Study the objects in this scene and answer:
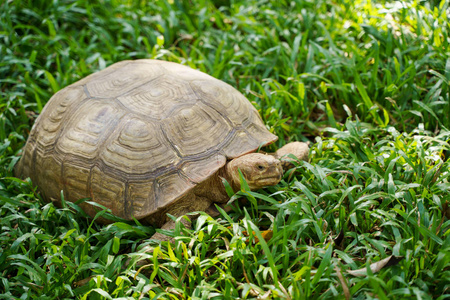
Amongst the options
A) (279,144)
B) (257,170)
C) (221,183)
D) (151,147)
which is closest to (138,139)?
(151,147)

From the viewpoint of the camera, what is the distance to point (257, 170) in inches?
104

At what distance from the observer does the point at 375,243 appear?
2.25 metres

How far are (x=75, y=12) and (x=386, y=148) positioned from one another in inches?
161

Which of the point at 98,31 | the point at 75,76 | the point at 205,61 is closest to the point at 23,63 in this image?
the point at 75,76

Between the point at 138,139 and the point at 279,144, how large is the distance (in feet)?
3.95

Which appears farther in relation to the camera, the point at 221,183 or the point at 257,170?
the point at 221,183

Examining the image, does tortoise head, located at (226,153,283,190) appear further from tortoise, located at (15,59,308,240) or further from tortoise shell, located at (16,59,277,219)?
tortoise shell, located at (16,59,277,219)

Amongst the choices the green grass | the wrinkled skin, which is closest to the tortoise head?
the wrinkled skin

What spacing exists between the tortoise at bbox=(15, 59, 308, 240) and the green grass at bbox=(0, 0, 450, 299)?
17 centimetres

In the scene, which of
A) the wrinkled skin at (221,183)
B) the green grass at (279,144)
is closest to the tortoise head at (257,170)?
the wrinkled skin at (221,183)

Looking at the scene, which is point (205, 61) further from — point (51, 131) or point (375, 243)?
point (375, 243)

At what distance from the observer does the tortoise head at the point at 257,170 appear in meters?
2.63

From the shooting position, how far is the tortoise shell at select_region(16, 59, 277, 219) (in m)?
2.69

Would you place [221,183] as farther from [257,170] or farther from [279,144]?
[279,144]
